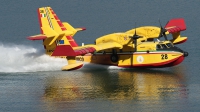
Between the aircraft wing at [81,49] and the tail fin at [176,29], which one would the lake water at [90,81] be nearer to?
the tail fin at [176,29]

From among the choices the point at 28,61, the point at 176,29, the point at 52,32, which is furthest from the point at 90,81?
the point at 176,29

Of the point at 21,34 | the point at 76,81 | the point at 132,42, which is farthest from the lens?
the point at 21,34

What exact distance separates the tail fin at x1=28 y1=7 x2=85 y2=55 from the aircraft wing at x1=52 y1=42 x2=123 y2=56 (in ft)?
15.4

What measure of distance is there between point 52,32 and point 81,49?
21.9 feet

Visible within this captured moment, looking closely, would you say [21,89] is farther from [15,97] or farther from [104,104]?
[104,104]

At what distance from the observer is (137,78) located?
75.2 metres

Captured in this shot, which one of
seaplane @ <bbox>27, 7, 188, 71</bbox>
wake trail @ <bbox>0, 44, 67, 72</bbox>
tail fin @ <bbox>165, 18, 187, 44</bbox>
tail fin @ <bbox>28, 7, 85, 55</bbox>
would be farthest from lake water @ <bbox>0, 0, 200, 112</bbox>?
tail fin @ <bbox>165, 18, 187, 44</bbox>

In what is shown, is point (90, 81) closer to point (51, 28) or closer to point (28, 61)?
point (51, 28)

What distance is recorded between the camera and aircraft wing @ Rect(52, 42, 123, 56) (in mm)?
72812

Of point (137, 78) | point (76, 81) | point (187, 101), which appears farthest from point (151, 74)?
point (187, 101)

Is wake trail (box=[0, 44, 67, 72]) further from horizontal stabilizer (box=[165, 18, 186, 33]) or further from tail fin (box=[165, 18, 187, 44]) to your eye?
tail fin (box=[165, 18, 187, 44])

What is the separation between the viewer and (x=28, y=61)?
8206 centimetres

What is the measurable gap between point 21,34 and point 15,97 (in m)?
46.3

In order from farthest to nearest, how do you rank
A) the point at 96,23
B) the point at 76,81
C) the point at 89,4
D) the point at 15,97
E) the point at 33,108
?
the point at 89,4 < the point at 96,23 < the point at 76,81 < the point at 15,97 < the point at 33,108
